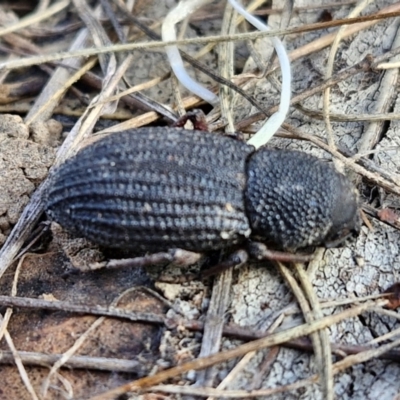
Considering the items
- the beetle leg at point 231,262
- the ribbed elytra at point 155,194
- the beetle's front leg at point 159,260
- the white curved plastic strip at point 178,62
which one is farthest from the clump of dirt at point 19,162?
the beetle leg at point 231,262

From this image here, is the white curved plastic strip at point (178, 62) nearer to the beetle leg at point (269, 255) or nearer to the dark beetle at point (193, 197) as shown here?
the dark beetle at point (193, 197)

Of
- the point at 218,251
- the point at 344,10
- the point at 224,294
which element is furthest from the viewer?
the point at 344,10

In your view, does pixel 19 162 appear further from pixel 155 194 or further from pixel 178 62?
pixel 178 62

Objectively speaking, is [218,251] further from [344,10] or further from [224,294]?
[344,10]

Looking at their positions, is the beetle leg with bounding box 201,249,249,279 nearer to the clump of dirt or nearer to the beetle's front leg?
the beetle's front leg

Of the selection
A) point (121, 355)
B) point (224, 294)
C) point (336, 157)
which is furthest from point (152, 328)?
point (336, 157)

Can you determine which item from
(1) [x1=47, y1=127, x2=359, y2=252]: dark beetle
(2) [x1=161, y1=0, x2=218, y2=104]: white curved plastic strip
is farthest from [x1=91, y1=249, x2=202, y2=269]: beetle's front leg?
(2) [x1=161, y1=0, x2=218, y2=104]: white curved plastic strip
